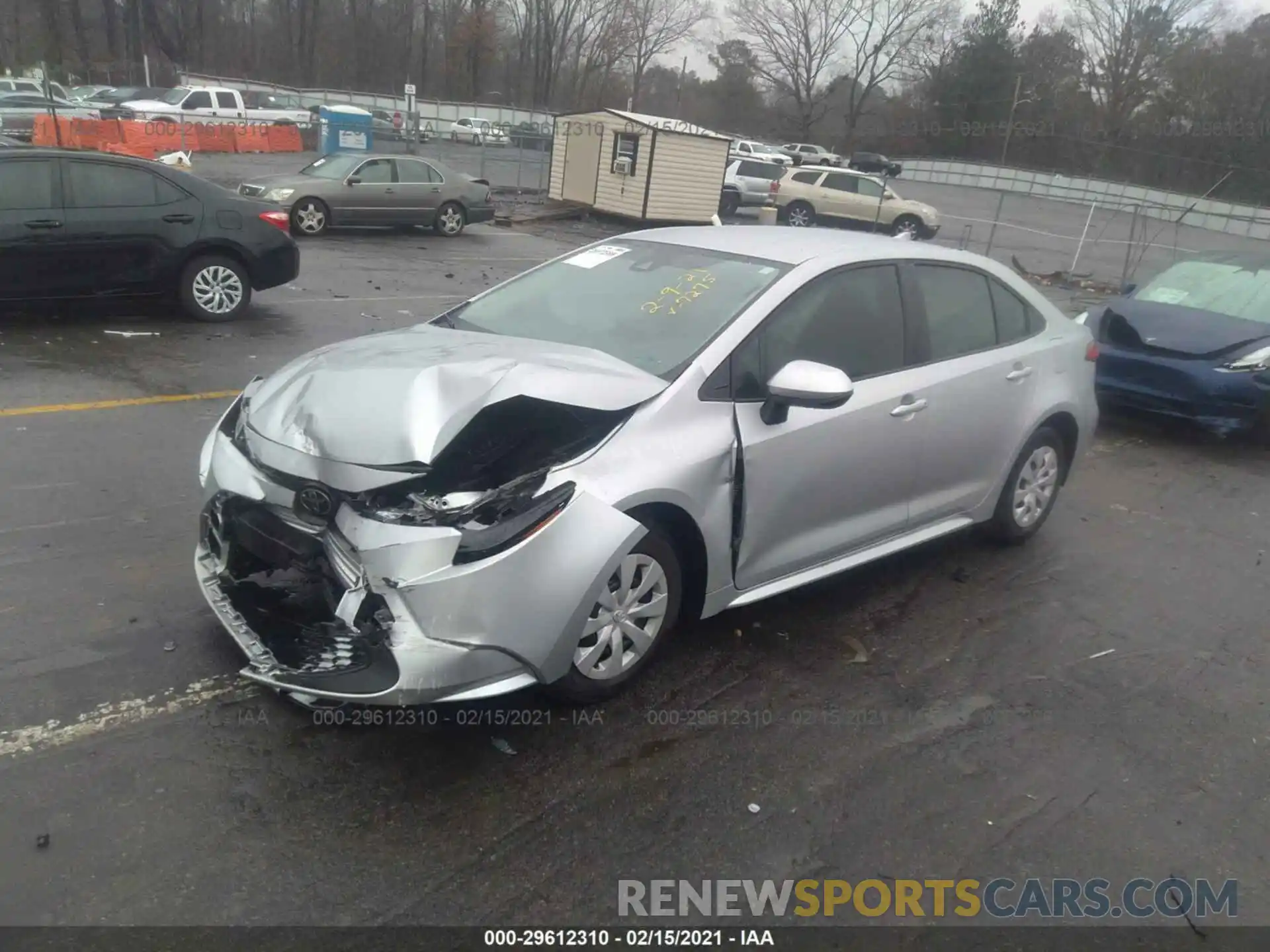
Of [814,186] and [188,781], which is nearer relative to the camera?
[188,781]

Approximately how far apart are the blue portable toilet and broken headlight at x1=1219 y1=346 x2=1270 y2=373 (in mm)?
24343

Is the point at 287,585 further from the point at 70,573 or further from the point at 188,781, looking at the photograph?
the point at 70,573

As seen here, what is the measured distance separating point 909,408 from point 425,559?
7.87 feet

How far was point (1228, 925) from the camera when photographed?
2.95m

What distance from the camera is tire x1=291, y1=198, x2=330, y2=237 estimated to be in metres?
16.8

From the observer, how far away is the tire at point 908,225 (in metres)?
26.0

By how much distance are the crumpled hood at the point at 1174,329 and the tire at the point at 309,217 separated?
1277cm

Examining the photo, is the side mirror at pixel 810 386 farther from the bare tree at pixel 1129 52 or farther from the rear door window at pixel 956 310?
the bare tree at pixel 1129 52

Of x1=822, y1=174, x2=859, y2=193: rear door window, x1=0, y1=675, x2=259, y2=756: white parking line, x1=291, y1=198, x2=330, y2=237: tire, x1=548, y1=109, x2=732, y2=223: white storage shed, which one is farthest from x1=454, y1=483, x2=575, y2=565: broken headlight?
x1=822, y1=174, x2=859, y2=193: rear door window

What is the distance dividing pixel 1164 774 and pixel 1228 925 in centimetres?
76

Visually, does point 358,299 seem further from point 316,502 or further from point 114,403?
point 316,502

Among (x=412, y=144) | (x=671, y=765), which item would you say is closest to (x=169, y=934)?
(x=671, y=765)

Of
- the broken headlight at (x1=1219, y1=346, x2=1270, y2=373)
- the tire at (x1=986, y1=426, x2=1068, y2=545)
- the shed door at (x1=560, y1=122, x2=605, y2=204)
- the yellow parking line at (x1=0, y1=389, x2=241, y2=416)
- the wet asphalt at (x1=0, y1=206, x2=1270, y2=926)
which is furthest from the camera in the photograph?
the shed door at (x1=560, y1=122, x2=605, y2=204)

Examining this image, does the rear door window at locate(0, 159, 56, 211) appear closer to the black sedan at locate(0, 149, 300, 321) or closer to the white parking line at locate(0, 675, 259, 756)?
the black sedan at locate(0, 149, 300, 321)
